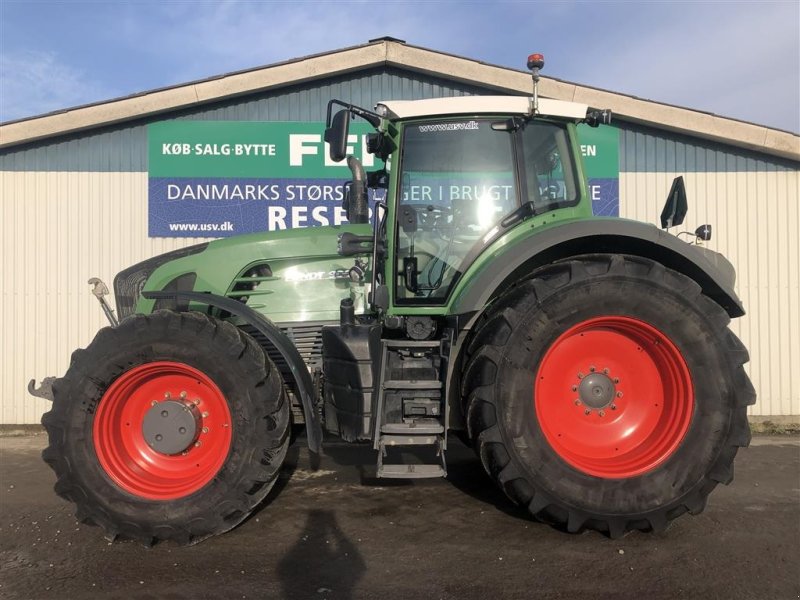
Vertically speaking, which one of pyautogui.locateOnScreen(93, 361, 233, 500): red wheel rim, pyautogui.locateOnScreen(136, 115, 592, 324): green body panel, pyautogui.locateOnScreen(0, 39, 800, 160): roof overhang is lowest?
pyautogui.locateOnScreen(93, 361, 233, 500): red wheel rim

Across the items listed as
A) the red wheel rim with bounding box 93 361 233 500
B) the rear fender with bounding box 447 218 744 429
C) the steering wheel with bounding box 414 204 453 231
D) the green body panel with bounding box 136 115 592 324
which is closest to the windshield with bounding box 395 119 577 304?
the steering wheel with bounding box 414 204 453 231

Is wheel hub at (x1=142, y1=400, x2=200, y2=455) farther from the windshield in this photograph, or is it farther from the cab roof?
the cab roof

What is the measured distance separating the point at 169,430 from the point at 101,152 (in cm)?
439

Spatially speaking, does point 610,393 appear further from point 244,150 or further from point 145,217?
point 145,217

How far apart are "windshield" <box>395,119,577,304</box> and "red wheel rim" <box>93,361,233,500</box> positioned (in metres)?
1.29

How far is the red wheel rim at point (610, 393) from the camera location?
10.1 feet

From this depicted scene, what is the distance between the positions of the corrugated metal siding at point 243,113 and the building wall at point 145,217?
11 millimetres

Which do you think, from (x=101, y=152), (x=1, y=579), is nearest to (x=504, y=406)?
(x=1, y=579)

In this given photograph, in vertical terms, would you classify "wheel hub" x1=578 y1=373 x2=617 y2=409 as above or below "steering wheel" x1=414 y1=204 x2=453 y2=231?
below

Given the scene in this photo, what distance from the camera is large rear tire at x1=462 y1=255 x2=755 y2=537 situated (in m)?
2.88

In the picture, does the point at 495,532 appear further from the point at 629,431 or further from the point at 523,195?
the point at 523,195

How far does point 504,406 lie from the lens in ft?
9.55

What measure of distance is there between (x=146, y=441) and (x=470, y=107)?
269 cm

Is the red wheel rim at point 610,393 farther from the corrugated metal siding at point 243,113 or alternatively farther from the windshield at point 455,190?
the corrugated metal siding at point 243,113
